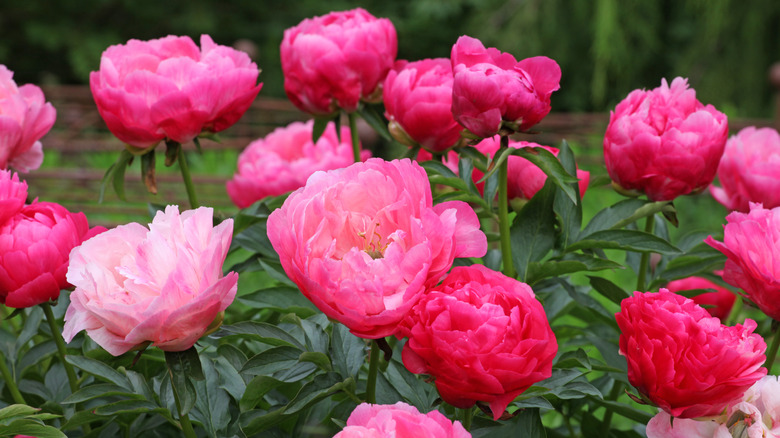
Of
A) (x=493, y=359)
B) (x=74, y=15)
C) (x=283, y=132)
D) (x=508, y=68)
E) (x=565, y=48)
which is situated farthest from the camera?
(x=74, y=15)

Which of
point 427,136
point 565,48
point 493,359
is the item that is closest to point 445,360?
point 493,359

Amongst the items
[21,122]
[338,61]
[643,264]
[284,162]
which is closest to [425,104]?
[338,61]

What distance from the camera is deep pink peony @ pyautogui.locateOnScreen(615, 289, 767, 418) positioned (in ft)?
1.49

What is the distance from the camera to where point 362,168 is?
1.52 feet

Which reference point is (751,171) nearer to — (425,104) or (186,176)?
(425,104)

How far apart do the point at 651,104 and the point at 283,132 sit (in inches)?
28.6

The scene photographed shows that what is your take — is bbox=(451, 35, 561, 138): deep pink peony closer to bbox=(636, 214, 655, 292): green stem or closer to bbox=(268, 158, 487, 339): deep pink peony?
bbox=(268, 158, 487, 339): deep pink peony

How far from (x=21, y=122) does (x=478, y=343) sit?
466mm

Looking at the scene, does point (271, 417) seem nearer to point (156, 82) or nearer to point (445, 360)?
point (445, 360)

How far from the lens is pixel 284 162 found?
3.64ft

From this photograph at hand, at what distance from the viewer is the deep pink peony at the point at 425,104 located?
66 centimetres

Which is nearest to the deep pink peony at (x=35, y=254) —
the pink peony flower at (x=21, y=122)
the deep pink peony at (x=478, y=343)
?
the pink peony flower at (x=21, y=122)

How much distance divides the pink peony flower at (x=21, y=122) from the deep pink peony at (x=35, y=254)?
12 cm

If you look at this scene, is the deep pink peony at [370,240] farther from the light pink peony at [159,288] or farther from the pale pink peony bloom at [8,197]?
the pale pink peony bloom at [8,197]
